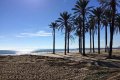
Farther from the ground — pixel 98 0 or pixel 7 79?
pixel 98 0

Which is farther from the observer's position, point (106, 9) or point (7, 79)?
point (106, 9)

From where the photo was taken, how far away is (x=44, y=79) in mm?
17328

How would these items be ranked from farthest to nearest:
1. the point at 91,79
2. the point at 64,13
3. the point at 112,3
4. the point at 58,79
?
1. the point at 64,13
2. the point at 112,3
3. the point at 58,79
4. the point at 91,79

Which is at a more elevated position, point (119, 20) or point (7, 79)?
point (119, 20)

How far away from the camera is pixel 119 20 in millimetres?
61219

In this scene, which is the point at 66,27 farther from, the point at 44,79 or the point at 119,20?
the point at 44,79

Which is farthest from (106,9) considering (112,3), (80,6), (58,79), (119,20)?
(58,79)

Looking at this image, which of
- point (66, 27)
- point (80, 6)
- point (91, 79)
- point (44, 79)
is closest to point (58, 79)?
point (44, 79)

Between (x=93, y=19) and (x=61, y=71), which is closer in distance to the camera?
(x=61, y=71)

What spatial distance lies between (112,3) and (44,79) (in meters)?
25.6

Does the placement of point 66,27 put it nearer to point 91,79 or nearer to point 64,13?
point 64,13

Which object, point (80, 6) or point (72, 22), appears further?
point (72, 22)

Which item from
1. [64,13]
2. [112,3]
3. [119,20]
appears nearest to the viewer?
[112,3]

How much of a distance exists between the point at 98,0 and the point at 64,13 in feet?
89.4
